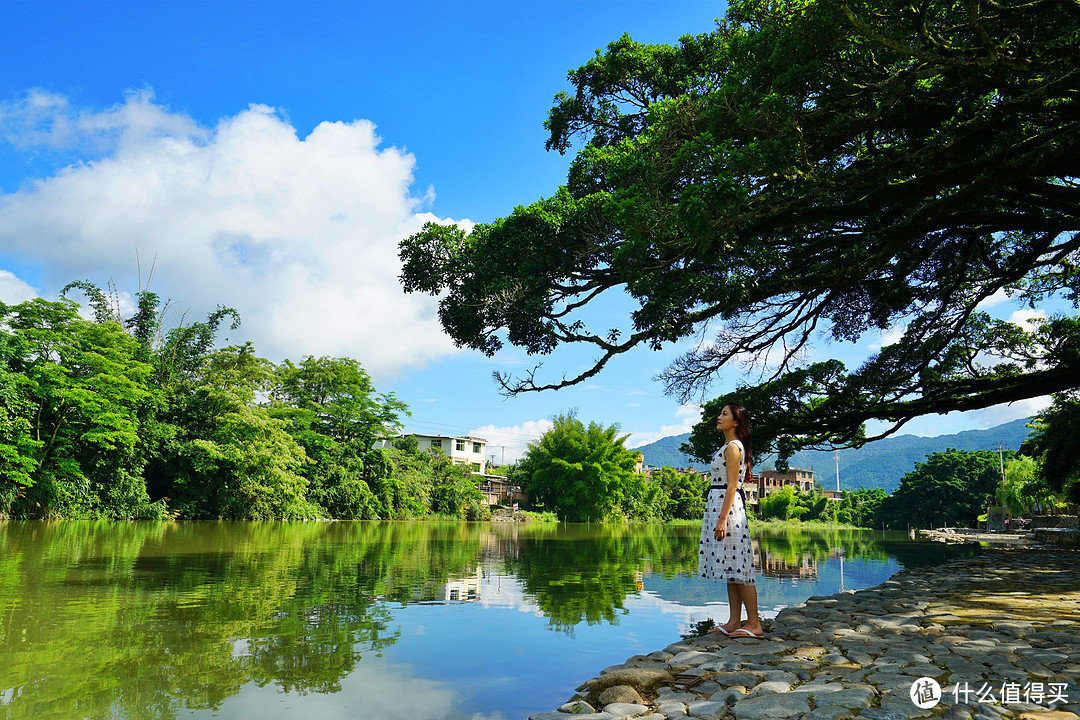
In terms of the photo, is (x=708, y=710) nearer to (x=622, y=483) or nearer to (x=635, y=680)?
(x=635, y=680)

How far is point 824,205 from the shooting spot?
18.9ft

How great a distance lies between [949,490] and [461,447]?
124 ft

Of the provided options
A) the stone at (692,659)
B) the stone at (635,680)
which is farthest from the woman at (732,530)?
the stone at (635,680)

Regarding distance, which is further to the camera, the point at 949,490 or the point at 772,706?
the point at 949,490

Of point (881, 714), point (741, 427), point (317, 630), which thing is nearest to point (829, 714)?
point (881, 714)

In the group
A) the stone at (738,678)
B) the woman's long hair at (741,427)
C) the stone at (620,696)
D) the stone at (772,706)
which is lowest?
the stone at (620,696)

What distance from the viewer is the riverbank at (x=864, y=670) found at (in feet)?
8.61

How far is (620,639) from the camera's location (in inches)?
192

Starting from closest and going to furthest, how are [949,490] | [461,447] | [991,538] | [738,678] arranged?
[738,678], [991,538], [949,490], [461,447]

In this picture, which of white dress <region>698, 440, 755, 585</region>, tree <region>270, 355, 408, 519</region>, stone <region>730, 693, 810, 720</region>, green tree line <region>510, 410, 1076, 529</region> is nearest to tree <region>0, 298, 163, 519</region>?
tree <region>270, 355, 408, 519</region>

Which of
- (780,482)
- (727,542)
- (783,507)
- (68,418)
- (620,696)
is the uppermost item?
(68,418)

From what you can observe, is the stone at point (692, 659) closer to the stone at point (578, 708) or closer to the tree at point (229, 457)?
the stone at point (578, 708)

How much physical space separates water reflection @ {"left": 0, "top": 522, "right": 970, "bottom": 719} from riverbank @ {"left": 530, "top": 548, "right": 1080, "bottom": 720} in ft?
2.06

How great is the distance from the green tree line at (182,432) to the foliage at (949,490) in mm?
29928
